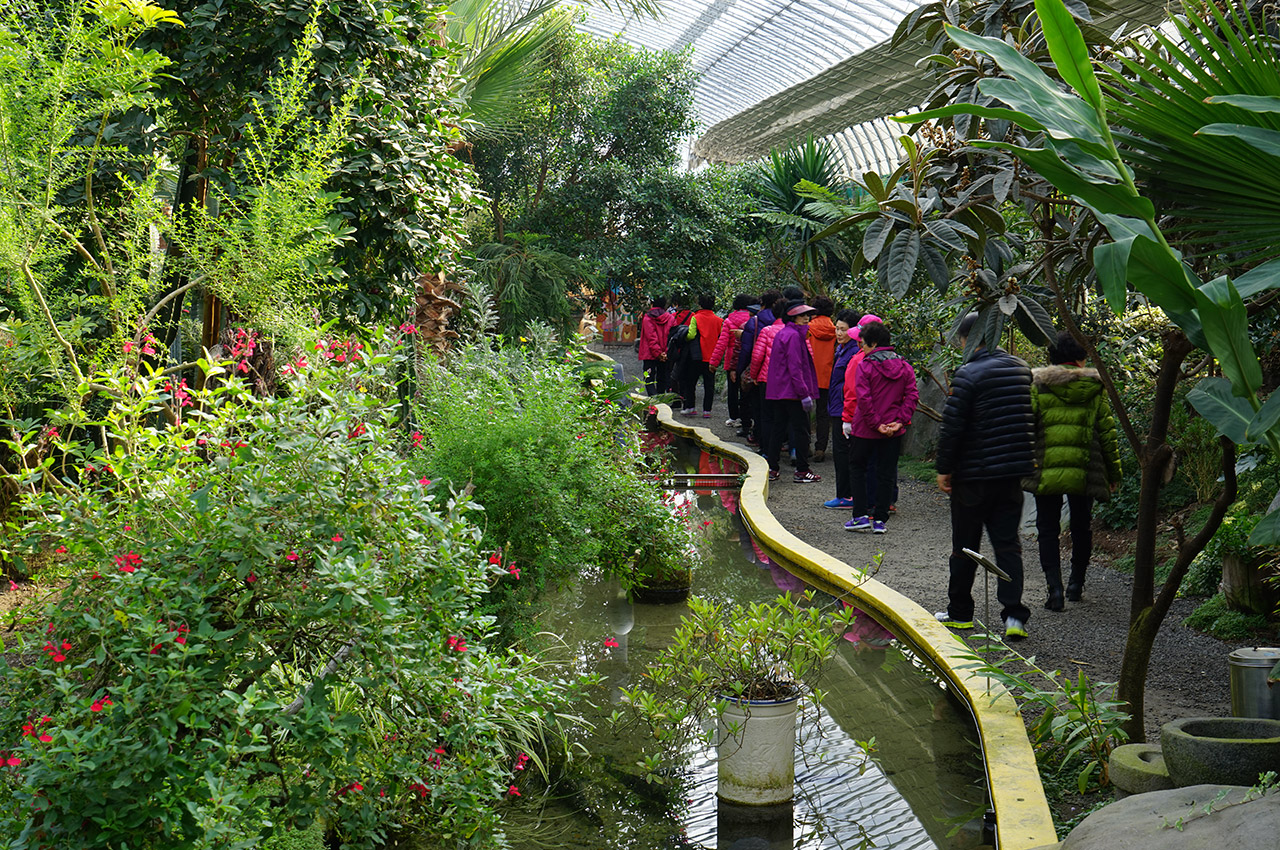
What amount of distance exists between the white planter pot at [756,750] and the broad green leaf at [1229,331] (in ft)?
7.80

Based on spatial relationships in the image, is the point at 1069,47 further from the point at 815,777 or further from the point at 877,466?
the point at 877,466

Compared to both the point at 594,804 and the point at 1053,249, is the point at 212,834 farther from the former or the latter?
the point at 1053,249

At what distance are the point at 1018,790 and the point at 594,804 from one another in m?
1.60

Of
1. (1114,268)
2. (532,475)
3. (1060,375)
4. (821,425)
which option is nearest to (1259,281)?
(1114,268)

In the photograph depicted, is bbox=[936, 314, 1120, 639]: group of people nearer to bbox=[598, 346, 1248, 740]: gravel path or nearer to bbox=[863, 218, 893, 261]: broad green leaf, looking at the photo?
bbox=[598, 346, 1248, 740]: gravel path

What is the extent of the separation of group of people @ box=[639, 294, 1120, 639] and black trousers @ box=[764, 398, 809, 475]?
0.04ft

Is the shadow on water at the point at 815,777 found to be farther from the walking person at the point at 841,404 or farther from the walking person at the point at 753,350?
the walking person at the point at 753,350

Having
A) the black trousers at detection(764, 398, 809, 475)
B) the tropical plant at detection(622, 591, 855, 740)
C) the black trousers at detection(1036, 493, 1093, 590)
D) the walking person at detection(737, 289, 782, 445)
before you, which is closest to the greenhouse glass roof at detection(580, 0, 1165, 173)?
the walking person at detection(737, 289, 782, 445)

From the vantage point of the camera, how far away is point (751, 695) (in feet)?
12.6

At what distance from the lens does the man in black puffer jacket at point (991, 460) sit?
222 inches

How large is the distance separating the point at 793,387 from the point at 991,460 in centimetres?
489

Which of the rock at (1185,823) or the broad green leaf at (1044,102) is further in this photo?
the rock at (1185,823)

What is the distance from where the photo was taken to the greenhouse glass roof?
17875 millimetres

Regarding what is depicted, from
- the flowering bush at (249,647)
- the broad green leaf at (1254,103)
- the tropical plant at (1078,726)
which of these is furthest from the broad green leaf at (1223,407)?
the tropical plant at (1078,726)
